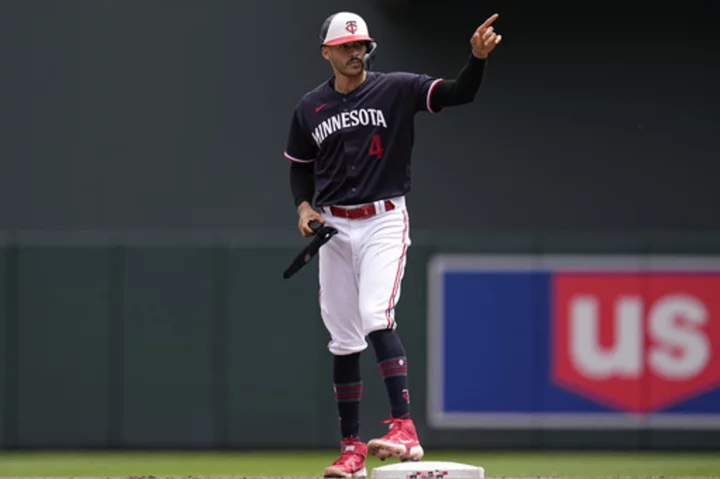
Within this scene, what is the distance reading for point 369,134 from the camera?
212 inches

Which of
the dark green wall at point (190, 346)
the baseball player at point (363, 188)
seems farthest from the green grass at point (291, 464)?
the baseball player at point (363, 188)

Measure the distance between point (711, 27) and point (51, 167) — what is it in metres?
5.03

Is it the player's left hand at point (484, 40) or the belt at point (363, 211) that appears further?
the belt at point (363, 211)

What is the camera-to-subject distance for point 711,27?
414 inches

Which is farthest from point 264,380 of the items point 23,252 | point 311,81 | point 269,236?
point 311,81

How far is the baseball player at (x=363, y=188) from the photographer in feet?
17.4

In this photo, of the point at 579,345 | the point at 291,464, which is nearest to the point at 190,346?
the point at 291,464

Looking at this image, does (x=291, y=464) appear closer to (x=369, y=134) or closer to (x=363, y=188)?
(x=363, y=188)

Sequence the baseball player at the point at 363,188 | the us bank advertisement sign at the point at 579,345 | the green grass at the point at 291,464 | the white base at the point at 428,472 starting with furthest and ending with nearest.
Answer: the us bank advertisement sign at the point at 579,345 → the green grass at the point at 291,464 → the baseball player at the point at 363,188 → the white base at the point at 428,472

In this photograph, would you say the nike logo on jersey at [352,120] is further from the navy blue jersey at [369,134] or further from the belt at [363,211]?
the belt at [363,211]

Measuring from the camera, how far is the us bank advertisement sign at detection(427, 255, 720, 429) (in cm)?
895

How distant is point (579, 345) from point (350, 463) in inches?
151

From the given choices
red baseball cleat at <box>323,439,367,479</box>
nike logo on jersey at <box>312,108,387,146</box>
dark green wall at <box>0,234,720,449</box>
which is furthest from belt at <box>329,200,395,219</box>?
dark green wall at <box>0,234,720,449</box>

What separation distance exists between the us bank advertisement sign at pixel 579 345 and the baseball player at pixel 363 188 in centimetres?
354
